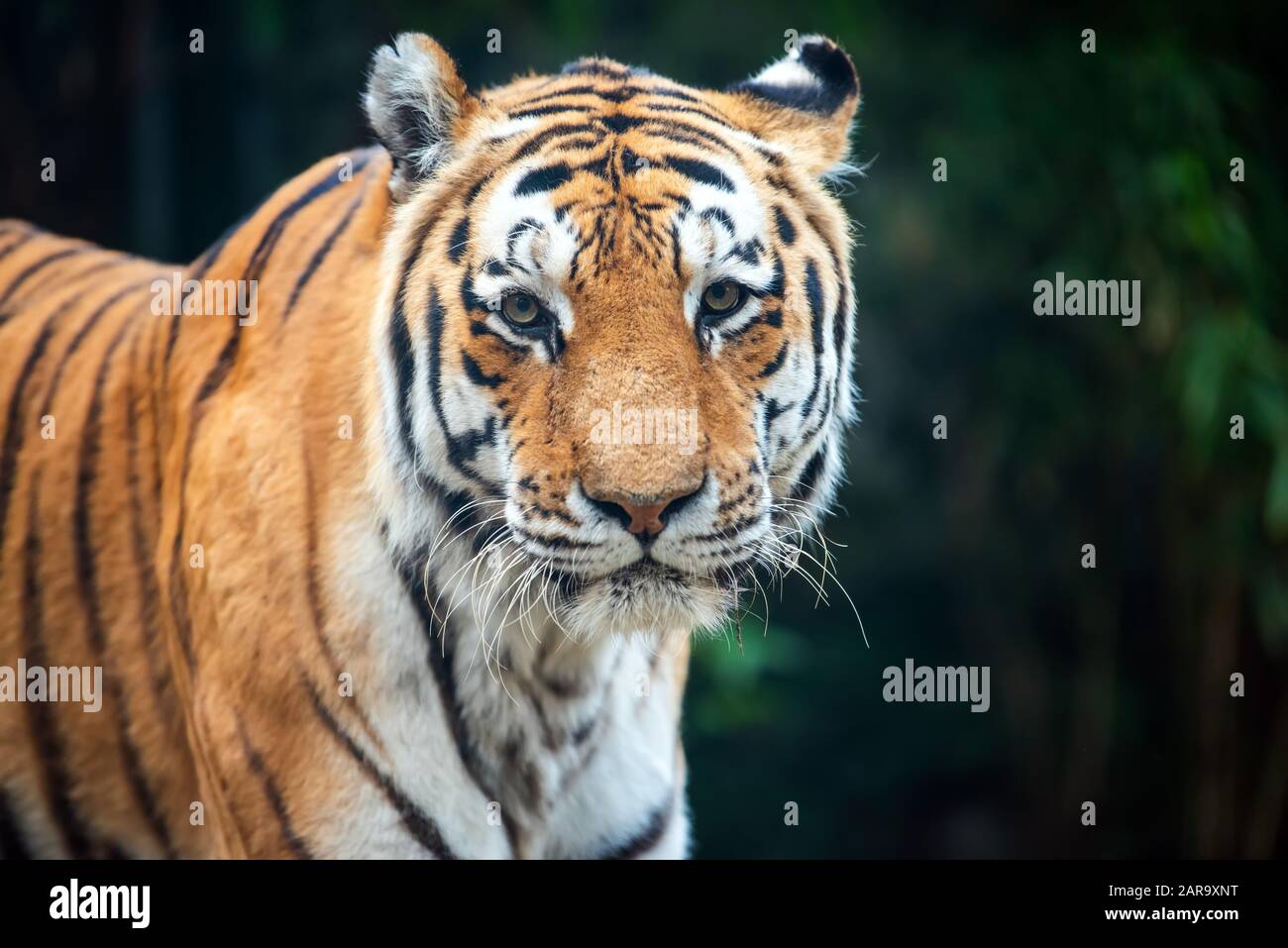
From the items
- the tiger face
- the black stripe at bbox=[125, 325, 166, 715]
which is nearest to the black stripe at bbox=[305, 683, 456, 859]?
the tiger face

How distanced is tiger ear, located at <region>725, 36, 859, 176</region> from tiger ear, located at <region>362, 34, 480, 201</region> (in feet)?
1.29

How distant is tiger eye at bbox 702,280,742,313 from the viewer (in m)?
1.65

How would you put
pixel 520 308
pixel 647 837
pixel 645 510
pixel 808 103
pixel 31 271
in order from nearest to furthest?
pixel 645 510 → pixel 520 308 → pixel 808 103 → pixel 647 837 → pixel 31 271

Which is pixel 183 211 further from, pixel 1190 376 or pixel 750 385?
pixel 1190 376

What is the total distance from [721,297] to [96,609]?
3.47 feet

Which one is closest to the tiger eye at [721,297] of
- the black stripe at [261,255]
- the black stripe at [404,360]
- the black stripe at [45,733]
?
the black stripe at [404,360]

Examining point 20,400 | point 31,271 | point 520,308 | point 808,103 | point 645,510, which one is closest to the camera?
point 645,510

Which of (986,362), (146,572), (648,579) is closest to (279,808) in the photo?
(146,572)

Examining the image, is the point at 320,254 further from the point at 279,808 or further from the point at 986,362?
the point at 986,362

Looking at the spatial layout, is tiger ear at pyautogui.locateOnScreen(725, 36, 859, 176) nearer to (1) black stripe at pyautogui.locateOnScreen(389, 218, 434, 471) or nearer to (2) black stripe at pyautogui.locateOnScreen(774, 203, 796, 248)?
(2) black stripe at pyautogui.locateOnScreen(774, 203, 796, 248)

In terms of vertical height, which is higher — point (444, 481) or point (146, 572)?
point (444, 481)

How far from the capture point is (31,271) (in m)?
2.35
